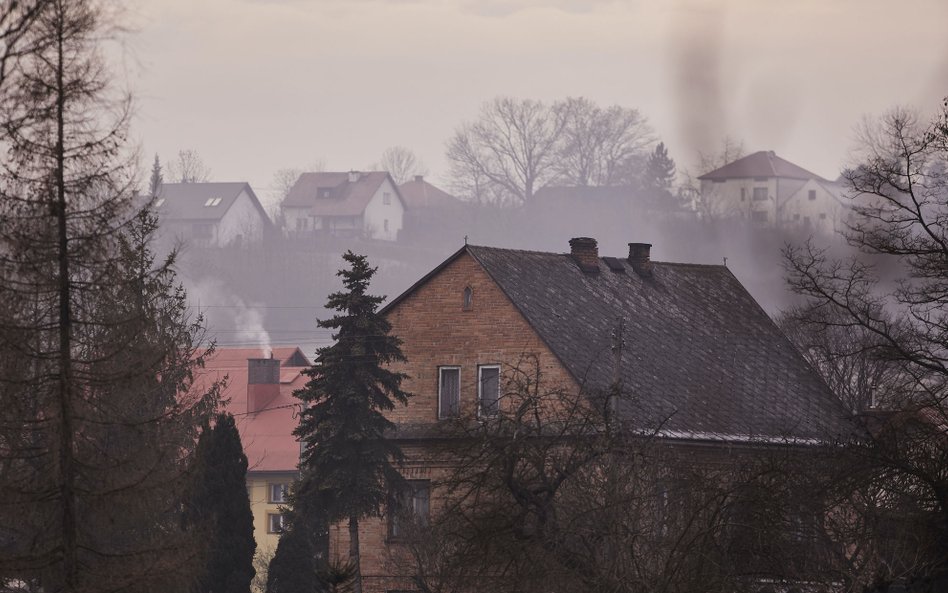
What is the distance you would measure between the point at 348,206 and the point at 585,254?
88677 mm

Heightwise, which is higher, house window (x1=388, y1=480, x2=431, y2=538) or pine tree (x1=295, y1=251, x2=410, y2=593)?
pine tree (x1=295, y1=251, x2=410, y2=593)

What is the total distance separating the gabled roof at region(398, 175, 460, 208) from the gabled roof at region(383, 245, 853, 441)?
8928 cm

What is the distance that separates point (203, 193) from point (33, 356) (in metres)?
112

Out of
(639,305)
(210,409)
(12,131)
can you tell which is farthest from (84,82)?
(639,305)

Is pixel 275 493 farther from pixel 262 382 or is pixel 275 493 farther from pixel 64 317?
pixel 64 317

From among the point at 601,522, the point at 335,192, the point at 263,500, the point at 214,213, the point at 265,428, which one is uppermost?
the point at 335,192

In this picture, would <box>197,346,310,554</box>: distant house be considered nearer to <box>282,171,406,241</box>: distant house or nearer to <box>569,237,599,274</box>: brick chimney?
<box>569,237,599,274</box>: brick chimney

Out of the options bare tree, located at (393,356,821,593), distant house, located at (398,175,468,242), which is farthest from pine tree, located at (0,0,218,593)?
distant house, located at (398,175,468,242)

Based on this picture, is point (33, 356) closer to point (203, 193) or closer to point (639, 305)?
point (639, 305)

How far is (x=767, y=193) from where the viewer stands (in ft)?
344

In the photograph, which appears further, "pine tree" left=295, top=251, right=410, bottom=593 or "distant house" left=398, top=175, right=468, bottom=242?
"distant house" left=398, top=175, right=468, bottom=242

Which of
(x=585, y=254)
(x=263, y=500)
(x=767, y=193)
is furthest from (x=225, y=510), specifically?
(x=767, y=193)

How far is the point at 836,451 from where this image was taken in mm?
21891

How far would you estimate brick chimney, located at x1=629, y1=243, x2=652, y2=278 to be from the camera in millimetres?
42750
